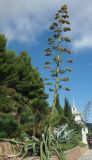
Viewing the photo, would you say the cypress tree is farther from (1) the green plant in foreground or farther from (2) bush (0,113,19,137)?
(1) the green plant in foreground

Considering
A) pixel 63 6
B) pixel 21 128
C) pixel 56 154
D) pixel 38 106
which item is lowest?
pixel 56 154

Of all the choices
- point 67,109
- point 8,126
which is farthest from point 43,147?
point 67,109

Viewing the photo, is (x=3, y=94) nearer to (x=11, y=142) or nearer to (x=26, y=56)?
(x=26, y=56)

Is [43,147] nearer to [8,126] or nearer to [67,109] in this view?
[8,126]

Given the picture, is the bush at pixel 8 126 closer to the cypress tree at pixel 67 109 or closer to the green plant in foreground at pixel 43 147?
the green plant in foreground at pixel 43 147

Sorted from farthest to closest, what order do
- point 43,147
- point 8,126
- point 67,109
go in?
point 67,109 → point 8,126 → point 43,147

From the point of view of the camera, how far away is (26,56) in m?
39.4

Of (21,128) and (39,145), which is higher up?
(21,128)

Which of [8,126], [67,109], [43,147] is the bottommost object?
[43,147]

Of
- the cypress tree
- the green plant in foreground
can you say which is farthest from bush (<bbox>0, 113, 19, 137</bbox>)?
the cypress tree

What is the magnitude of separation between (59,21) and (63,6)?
0.90m

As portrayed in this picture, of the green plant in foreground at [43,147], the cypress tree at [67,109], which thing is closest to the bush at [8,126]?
the green plant in foreground at [43,147]

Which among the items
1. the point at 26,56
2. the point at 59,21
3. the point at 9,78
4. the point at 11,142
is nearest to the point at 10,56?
the point at 9,78

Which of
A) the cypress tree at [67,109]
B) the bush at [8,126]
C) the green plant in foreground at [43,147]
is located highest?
the cypress tree at [67,109]
